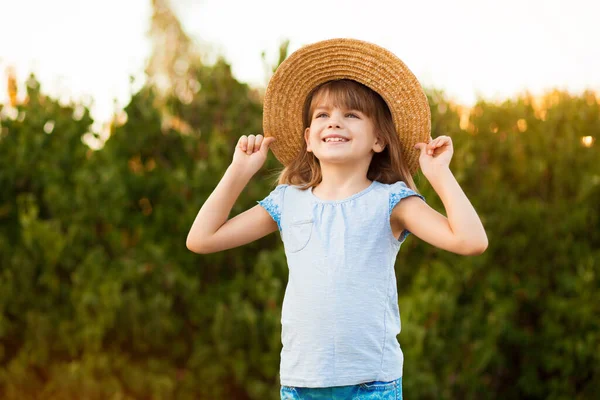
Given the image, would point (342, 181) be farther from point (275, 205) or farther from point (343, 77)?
point (343, 77)

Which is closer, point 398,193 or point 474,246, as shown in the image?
point 474,246

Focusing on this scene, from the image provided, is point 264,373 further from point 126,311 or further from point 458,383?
point 458,383

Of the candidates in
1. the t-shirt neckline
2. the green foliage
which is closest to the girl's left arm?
the t-shirt neckline

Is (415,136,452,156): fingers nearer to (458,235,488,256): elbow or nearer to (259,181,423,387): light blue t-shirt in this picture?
(259,181,423,387): light blue t-shirt

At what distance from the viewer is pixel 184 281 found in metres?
4.54

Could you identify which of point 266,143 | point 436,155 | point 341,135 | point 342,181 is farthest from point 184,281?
A: point 436,155

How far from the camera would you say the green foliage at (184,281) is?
4.48 m

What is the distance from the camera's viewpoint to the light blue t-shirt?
7.57 feet

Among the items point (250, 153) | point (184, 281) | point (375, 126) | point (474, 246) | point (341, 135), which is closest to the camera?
point (474, 246)

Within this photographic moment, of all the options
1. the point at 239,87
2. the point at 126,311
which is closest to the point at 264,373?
the point at 126,311

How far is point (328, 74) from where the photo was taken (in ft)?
8.70

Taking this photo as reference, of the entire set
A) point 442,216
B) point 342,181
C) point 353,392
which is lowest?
point 353,392

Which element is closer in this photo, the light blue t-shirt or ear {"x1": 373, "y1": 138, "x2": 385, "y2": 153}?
the light blue t-shirt

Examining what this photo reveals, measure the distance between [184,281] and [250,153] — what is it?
202 cm
